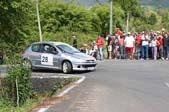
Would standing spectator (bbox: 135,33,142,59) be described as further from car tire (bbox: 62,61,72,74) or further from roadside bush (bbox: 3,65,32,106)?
roadside bush (bbox: 3,65,32,106)

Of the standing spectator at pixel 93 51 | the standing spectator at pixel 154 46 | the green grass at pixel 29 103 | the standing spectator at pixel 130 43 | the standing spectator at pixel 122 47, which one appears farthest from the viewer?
the standing spectator at pixel 93 51

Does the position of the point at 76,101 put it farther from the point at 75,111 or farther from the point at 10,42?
→ the point at 10,42

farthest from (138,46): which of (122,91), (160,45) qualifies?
(122,91)

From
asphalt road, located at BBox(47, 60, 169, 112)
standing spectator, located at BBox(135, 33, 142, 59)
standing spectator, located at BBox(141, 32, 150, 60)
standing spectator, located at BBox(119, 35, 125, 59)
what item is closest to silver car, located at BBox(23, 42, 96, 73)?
asphalt road, located at BBox(47, 60, 169, 112)

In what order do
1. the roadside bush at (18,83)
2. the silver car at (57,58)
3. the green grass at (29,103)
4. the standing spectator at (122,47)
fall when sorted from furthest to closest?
the standing spectator at (122,47) < the silver car at (57,58) < the roadside bush at (18,83) < the green grass at (29,103)

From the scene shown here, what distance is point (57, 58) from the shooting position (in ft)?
98.2

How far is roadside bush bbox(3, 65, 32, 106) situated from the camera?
22.6m

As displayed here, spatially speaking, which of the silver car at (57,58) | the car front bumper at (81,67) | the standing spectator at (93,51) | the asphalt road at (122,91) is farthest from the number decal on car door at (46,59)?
the standing spectator at (93,51)

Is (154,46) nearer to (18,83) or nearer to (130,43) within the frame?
(130,43)

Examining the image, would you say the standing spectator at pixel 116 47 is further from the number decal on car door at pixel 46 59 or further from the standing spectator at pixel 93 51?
the number decal on car door at pixel 46 59

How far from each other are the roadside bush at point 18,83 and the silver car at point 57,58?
20.3 feet

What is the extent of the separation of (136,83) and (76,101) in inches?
240

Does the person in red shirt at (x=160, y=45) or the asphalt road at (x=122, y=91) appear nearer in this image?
the asphalt road at (x=122, y=91)

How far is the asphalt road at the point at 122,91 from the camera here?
16766mm
